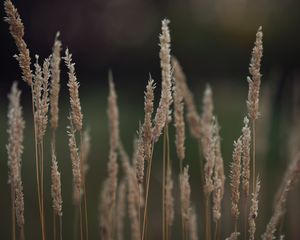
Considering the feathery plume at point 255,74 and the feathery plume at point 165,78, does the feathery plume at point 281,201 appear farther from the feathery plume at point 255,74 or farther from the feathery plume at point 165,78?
the feathery plume at point 165,78

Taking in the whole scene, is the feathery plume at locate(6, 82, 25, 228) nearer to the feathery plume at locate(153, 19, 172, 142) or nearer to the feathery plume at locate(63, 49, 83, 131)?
the feathery plume at locate(63, 49, 83, 131)

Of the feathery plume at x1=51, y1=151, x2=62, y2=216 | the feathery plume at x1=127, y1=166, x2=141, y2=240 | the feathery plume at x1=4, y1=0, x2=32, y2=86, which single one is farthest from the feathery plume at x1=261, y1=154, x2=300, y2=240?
the feathery plume at x1=4, y1=0, x2=32, y2=86

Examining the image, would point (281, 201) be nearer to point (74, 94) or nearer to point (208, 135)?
point (208, 135)

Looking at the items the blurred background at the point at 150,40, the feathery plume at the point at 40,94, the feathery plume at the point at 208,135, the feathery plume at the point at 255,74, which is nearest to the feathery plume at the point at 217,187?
the feathery plume at the point at 208,135

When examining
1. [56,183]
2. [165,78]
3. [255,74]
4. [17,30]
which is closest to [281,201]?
[255,74]

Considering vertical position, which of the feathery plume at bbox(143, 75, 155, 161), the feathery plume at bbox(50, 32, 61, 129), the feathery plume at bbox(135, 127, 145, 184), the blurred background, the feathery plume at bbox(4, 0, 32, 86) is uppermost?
the blurred background

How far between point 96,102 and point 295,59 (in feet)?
16.1

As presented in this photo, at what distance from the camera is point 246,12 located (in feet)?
44.6

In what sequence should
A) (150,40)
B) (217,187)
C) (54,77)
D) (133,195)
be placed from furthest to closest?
(150,40)
(133,195)
(217,187)
(54,77)

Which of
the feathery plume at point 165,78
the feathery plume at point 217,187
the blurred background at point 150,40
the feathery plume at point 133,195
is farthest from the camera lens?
the blurred background at point 150,40

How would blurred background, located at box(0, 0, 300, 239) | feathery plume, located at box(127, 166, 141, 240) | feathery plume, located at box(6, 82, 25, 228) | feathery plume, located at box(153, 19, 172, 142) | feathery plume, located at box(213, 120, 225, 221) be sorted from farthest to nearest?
blurred background, located at box(0, 0, 300, 239)
feathery plume, located at box(127, 166, 141, 240)
feathery plume, located at box(213, 120, 225, 221)
feathery plume, located at box(153, 19, 172, 142)
feathery plume, located at box(6, 82, 25, 228)

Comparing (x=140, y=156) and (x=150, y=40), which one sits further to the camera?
(x=150, y=40)

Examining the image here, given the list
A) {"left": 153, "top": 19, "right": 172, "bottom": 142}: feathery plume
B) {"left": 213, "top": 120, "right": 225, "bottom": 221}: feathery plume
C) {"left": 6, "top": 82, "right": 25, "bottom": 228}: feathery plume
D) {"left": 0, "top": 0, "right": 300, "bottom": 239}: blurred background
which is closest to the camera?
{"left": 6, "top": 82, "right": 25, "bottom": 228}: feathery plume

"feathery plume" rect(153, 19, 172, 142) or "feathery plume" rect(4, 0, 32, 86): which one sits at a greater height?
"feathery plume" rect(4, 0, 32, 86)
